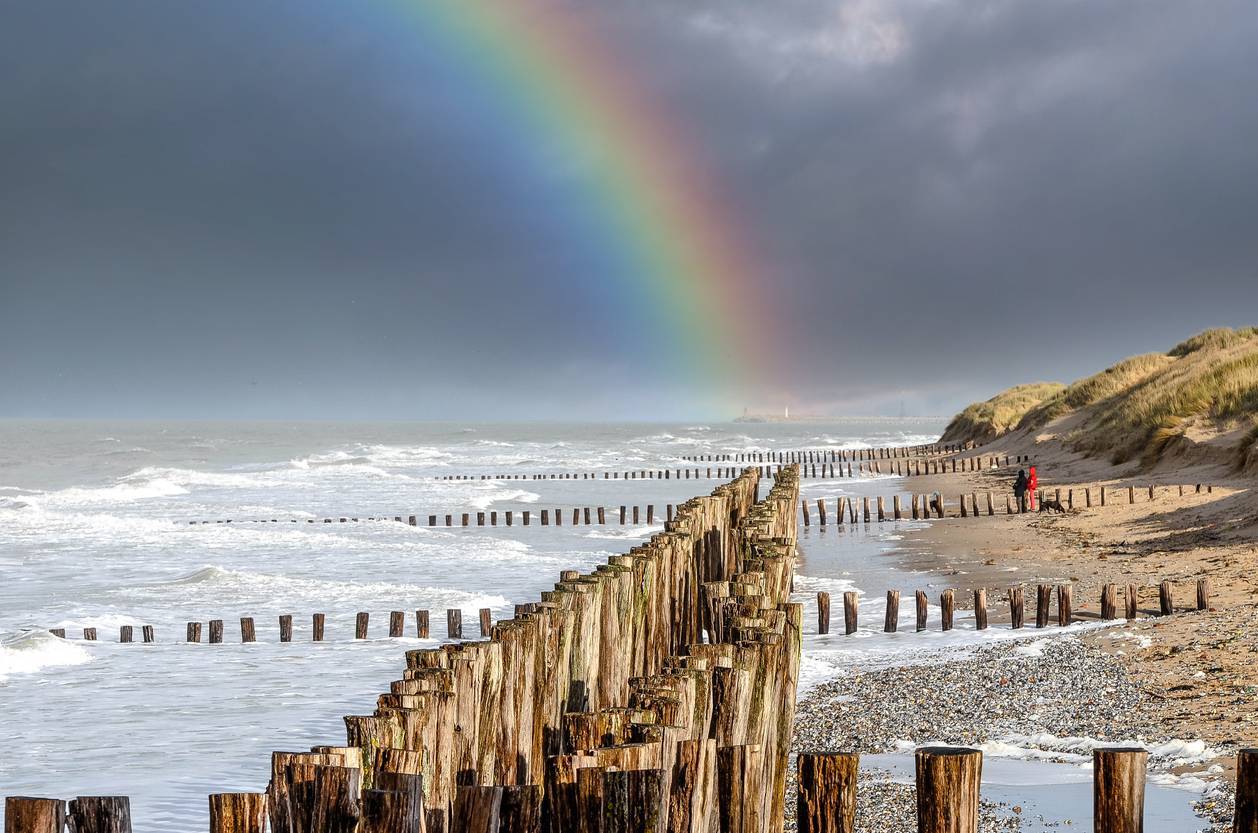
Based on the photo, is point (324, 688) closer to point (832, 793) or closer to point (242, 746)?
point (242, 746)

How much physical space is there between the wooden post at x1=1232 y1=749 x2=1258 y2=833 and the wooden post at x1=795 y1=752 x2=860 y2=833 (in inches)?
38.0

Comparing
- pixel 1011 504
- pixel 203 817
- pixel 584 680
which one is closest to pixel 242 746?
pixel 203 817

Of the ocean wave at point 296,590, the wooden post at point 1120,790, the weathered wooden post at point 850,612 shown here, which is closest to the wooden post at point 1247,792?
the wooden post at point 1120,790

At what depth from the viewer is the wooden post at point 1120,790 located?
9.47 feet

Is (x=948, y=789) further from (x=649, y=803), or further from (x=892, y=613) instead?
(x=892, y=613)

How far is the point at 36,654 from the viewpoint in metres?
11.9

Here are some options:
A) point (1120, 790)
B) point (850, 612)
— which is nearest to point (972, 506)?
point (850, 612)

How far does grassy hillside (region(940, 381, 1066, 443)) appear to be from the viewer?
210 ft

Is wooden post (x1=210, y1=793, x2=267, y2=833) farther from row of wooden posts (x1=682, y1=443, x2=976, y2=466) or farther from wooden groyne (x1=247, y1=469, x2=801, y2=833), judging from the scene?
row of wooden posts (x1=682, y1=443, x2=976, y2=466)

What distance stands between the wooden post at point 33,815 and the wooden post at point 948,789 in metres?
2.38

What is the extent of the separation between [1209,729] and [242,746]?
7.00m

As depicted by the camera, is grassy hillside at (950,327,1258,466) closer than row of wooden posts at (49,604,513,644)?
No

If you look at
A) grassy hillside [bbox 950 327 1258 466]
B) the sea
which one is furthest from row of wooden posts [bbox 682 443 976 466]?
the sea

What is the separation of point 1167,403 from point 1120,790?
33687mm
